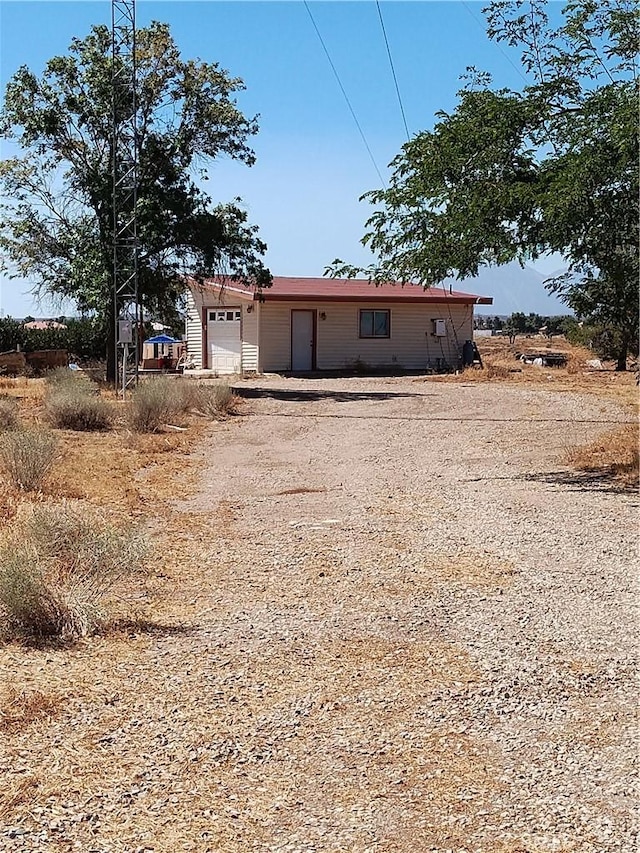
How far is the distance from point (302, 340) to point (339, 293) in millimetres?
1975

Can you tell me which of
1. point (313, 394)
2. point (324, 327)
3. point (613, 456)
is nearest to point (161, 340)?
point (324, 327)

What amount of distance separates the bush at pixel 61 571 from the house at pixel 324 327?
24117 millimetres

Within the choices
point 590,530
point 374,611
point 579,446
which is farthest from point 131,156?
point 374,611

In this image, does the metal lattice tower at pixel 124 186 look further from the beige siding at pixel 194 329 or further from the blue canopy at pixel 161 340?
the blue canopy at pixel 161 340

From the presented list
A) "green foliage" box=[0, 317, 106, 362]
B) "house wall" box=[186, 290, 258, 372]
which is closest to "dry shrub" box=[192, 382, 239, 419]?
"house wall" box=[186, 290, 258, 372]

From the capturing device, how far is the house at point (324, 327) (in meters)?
32.2

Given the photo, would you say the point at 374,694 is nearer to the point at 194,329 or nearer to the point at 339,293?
the point at 339,293

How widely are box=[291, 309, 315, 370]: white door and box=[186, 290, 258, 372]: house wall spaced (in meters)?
1.39

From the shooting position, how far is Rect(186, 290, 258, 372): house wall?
32.0 m

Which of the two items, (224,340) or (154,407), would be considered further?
(224,340)

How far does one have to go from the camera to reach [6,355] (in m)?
31.0

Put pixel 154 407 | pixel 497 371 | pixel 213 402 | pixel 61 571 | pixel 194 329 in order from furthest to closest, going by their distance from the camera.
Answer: pixel 194 329
pixel 497 371
pixel 213 402
pixel 154 407
pixel 61 571

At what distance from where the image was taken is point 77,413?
17.4 m

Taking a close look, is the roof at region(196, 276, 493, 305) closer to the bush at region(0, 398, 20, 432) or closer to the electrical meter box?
the electrical meter box
